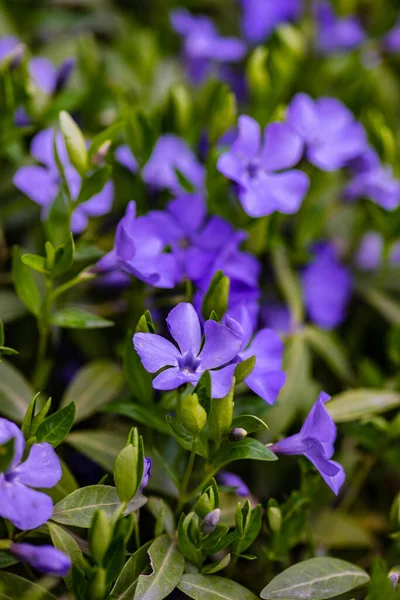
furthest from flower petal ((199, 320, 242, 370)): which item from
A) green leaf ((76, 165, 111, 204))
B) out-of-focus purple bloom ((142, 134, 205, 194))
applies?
out-of-focus purple bloom ((142, 134, 205, 194))

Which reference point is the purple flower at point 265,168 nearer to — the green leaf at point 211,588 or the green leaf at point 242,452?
the green leaf at point 242,452

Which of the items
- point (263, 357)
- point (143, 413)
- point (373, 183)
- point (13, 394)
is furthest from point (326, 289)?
→ point (13, 394)

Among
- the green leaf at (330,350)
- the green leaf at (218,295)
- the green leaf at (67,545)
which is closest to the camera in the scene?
the green leaf at (67,545)

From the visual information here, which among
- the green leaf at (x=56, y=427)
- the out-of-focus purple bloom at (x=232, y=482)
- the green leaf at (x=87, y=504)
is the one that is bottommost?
the out-of-focus purple bloom at (x=232, y=482)

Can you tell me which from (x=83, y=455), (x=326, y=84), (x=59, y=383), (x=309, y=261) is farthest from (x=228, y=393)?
(x=326, y=84)

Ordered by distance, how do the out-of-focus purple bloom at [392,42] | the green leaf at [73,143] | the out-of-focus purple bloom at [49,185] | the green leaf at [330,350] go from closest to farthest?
the green leaf at [73,143] < the out-of-focus purple bloom at [49,185] < the green leaf at [330,350] < the out-of-focus purple bloom at [392,42]

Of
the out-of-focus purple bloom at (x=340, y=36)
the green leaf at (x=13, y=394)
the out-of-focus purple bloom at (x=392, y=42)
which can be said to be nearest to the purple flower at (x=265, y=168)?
the green leaf at (x=13, y=394)

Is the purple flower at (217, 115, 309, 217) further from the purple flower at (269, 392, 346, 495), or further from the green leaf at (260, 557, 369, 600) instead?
the green leaf at (260, 557, 369, 600)
